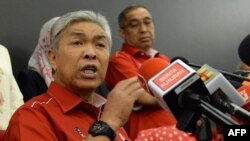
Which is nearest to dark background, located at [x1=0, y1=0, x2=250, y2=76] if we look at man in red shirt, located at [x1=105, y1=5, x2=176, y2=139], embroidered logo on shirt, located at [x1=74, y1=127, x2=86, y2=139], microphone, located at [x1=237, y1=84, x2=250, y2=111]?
man in red shirt, located at [x1=105, y1=5, x2=176, y2=139]

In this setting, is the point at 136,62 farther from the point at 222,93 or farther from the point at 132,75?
the point at 222,93

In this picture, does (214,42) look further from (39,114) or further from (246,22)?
(39,114)

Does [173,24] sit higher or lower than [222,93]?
lower

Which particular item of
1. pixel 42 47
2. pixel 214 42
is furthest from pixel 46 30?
pixel 214 42

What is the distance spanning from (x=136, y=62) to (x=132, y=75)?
Answer: 0.15 metres

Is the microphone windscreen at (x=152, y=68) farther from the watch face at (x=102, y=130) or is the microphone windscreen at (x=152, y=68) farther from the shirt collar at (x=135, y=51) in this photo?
the shirt collar at (x=135, y=51)

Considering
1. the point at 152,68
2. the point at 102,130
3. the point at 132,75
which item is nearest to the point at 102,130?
the point at 102,130

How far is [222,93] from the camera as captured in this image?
995mm

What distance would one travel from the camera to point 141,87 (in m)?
1.17

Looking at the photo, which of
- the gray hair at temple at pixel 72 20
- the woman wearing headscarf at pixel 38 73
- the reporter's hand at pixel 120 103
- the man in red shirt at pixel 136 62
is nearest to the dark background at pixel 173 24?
the woman wearing headscarf at pixel 38 73

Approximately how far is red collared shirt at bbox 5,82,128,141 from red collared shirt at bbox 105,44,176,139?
0.61 m

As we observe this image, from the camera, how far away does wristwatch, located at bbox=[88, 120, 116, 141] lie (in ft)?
3.55

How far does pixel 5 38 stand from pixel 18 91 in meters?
0.55

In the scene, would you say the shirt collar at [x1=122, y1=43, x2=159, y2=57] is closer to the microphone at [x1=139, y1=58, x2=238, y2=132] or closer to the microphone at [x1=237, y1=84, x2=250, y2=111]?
the microphone at [x1=237, y1=84, x2=250, y2=111]
